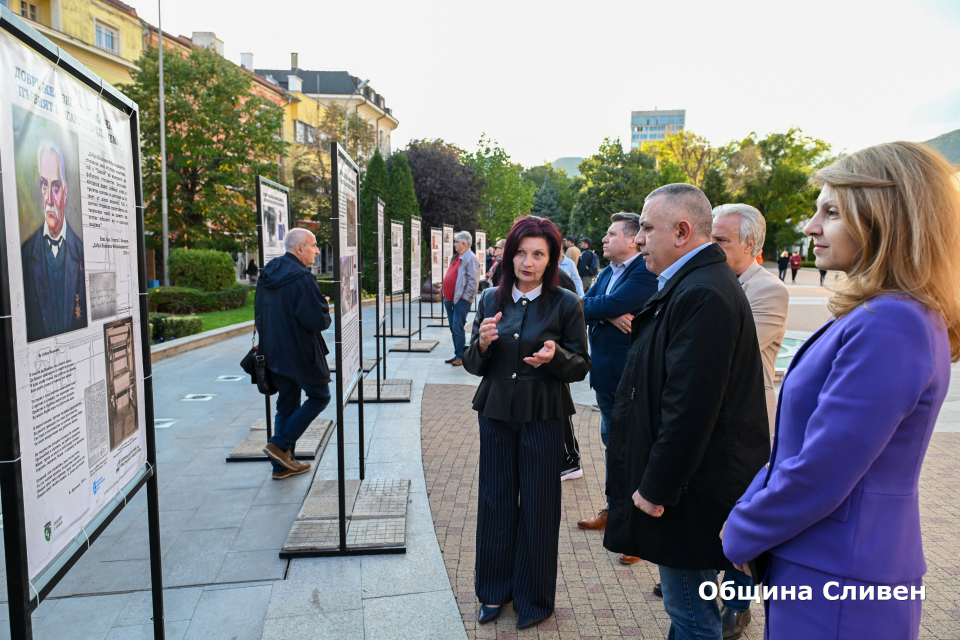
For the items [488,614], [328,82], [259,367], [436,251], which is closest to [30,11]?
[436,251]

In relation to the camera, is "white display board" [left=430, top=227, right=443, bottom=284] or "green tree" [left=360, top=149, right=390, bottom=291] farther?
"green tree" [left=360, top=149, right=390, bottom=291]

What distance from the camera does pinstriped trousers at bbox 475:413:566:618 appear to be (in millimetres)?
3184

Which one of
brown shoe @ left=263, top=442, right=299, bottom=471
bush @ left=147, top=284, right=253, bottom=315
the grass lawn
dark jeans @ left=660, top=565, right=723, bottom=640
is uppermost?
bush @ left=147, top=284, right=253, bottom=315

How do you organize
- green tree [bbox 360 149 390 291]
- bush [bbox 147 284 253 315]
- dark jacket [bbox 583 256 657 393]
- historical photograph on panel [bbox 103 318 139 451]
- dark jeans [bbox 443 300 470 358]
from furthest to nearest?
green tree [bbox 360 149 390 291] < bush [bbox 147 284 253 315] < dark jeans [bbox 443 300 470 358] < dark jacket [bbox 583 256 657 393] < historical photograph on panel [bbox 103 318 139 451]

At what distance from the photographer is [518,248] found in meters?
3.26

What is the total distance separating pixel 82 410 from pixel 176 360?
10.3 m

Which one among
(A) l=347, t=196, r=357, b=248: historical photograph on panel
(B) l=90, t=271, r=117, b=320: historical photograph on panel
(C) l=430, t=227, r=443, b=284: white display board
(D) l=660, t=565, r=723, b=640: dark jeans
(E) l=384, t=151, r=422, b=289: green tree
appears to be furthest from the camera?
(E) l=384, t=151, r=422, b=289: green tree

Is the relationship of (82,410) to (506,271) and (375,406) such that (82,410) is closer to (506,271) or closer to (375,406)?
(506,271)

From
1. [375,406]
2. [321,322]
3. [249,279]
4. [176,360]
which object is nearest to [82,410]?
[321,322]

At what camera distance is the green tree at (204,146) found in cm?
2911

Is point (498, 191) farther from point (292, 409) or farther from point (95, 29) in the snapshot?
point (292, 409)

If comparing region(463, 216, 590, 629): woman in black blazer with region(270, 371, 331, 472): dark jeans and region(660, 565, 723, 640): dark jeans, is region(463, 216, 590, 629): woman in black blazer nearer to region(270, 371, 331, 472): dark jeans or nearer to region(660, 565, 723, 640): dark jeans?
region(660, 565, 723, 640): dark jeans

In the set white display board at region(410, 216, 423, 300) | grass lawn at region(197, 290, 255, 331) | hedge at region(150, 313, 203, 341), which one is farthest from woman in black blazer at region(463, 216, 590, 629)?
grass lawn at region(197, 290, 255, 331)

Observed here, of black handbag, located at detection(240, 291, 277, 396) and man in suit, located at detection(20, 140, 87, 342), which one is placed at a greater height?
man in suit, located at detection(20, 140, 87, 342)
